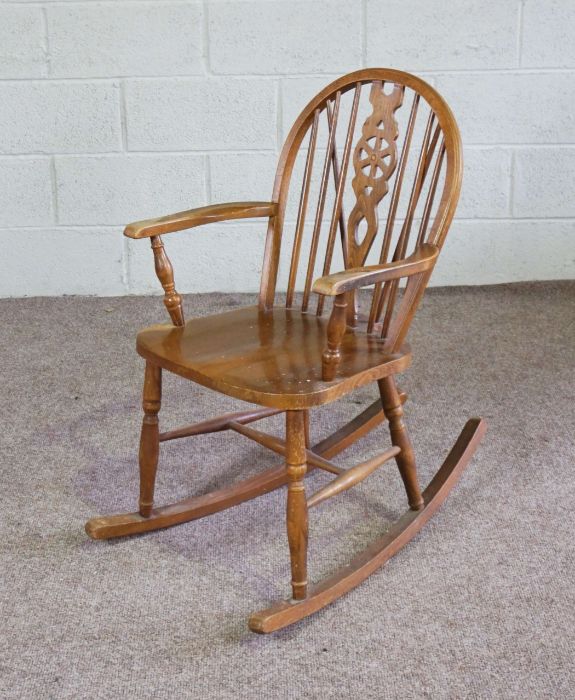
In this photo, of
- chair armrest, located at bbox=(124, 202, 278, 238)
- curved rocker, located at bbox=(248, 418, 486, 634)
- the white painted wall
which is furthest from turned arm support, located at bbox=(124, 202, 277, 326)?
the white painted wall

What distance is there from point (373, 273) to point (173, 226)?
472mm

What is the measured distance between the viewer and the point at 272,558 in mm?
1799

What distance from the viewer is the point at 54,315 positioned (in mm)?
3266

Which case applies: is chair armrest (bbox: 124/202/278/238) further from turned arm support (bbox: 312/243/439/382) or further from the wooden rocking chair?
turned arm support (bbox: 312/243/439/382)

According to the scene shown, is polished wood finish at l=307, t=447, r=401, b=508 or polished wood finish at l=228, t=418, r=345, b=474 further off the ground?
A: polished wood finish at l=307, t=447, r=401, b=508

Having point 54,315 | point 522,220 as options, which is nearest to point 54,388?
point 54,315

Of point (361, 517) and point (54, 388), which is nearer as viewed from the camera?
point (361, 517)

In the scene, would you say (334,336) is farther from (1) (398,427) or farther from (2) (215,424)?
(2) (215,424)

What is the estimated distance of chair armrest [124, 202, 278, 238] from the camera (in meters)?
1.77

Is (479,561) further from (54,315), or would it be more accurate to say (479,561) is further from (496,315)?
(54,315)

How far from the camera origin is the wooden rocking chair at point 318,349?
5.14 feet

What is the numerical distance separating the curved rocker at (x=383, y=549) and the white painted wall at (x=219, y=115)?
4.87 feet

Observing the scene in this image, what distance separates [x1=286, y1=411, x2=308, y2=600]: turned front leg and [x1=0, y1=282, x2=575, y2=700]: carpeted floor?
3.2 inches

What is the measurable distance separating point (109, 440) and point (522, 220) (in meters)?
1.85
